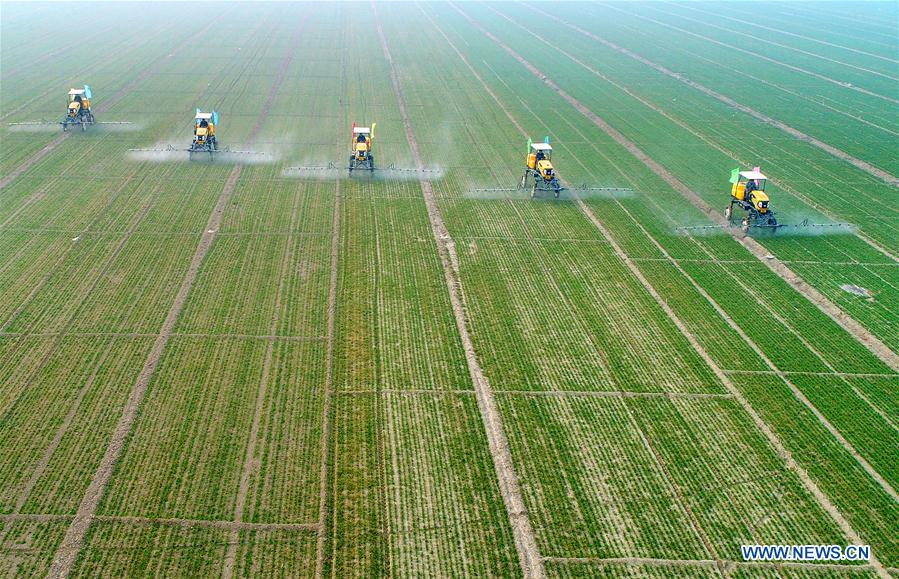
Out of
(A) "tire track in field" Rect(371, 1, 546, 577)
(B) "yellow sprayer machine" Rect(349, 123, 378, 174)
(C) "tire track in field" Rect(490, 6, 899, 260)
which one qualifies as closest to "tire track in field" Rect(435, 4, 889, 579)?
(A) "tire track in field" Rect(371, 1, 546, 577)

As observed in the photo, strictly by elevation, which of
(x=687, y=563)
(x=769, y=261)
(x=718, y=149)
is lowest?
(x=687, y=563)

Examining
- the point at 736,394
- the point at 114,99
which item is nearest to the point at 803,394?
the point at 736,394

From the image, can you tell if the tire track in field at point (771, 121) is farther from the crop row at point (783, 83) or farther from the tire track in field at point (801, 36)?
the tire track in field at point (801, 36)

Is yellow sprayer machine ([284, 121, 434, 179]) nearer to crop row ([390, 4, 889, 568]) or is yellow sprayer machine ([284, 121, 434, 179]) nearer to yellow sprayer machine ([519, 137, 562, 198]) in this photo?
yellow sprayer machine ([519, 137, 562, 198])

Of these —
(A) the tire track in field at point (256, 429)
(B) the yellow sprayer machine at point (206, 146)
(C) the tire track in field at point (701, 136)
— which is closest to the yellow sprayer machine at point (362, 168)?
(B) the yellow sprayer machine at point (206, 146)

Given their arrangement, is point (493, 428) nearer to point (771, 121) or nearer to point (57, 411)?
point (57, 411)
